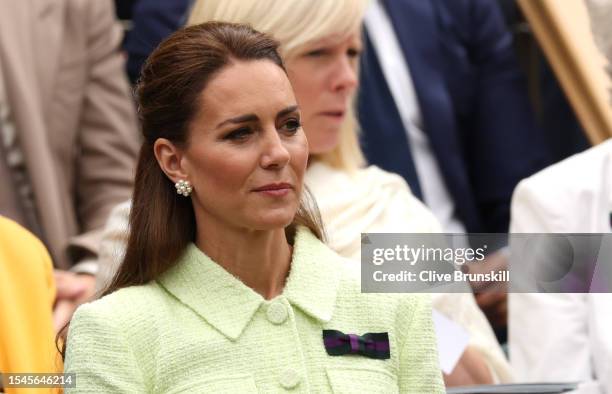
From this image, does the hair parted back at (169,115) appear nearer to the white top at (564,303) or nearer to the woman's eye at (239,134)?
the woman's eye at (239,134)

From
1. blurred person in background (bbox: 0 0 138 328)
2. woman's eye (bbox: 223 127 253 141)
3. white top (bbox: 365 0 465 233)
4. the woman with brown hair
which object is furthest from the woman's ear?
white top (bbox: 365 0 465 233)

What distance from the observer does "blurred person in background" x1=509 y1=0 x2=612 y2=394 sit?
145 inches

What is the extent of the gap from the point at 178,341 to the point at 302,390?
25 centimetres

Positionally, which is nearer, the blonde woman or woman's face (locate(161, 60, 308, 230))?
woman's face (locate(161, 60, 308, 230))

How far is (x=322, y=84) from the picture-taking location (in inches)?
157

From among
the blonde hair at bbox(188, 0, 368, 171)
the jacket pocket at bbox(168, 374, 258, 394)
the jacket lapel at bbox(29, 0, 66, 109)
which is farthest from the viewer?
the jacket lapel at bbox(29, 0, 66, 109)

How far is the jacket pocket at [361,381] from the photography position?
279 cm

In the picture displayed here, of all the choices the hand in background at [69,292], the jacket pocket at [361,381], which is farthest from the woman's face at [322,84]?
the jacket pocket at [361,381]

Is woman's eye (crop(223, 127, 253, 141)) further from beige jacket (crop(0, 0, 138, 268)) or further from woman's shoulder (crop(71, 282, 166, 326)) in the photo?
beige jacket (crop(0, 0, 138, 268))

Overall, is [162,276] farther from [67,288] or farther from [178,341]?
[67,288]

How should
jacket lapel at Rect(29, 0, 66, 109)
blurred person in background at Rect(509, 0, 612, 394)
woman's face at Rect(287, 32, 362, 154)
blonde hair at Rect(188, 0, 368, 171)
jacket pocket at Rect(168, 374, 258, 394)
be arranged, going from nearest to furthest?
1. jacket pocket at Rect(168, 374, 258, 394)
2. blurred person in background at Rect(509, 0, 612, 394)
3. blonde hair at Rect(188, 0, 368, 171)
4. woman's face at Rect(287, 32, 362, 154)
5. jacket lapel at Rect(29, 0, 66, 109)

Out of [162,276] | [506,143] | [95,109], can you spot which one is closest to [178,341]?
[162,276]

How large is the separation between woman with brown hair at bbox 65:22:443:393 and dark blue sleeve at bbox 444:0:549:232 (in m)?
2.05

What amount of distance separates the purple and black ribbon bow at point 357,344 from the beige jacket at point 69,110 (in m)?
1.50
